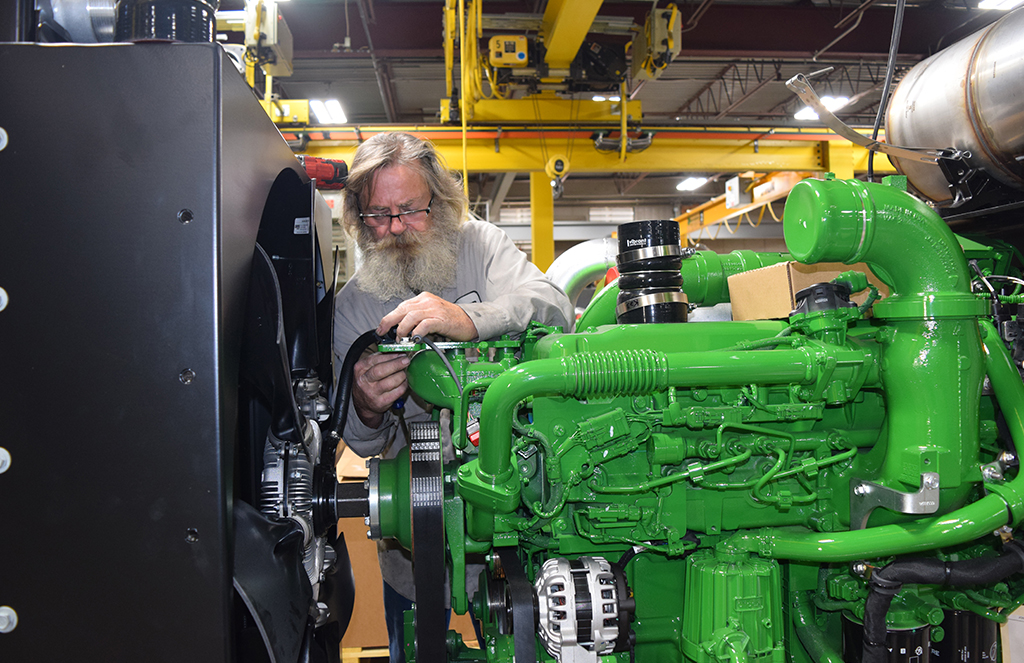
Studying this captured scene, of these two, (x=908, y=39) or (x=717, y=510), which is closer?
(x=717, y=510)

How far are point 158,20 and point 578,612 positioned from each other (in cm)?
133

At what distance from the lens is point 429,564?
4.63 ft

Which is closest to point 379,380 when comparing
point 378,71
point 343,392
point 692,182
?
point 343,392

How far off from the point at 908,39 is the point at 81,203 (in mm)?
7962

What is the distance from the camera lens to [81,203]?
820 millimetres

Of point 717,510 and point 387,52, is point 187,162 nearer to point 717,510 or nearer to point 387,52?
point 717,510

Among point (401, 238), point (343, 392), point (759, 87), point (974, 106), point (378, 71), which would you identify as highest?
point (759, 87)

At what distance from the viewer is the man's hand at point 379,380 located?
1788 mm

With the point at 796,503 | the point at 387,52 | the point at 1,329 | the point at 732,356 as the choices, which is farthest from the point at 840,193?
the point at 387,52

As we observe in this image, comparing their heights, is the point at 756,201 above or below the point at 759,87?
below

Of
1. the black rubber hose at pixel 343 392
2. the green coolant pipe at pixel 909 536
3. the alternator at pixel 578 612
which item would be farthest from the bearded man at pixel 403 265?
the green coolant pipe at pixel 909 536

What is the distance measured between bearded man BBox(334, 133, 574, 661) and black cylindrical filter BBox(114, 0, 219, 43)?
1.24 metres

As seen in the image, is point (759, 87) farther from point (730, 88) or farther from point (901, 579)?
point (901, 579)

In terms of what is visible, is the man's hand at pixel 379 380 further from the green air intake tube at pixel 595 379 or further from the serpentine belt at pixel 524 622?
the serpentine belt at pixel 524 622
